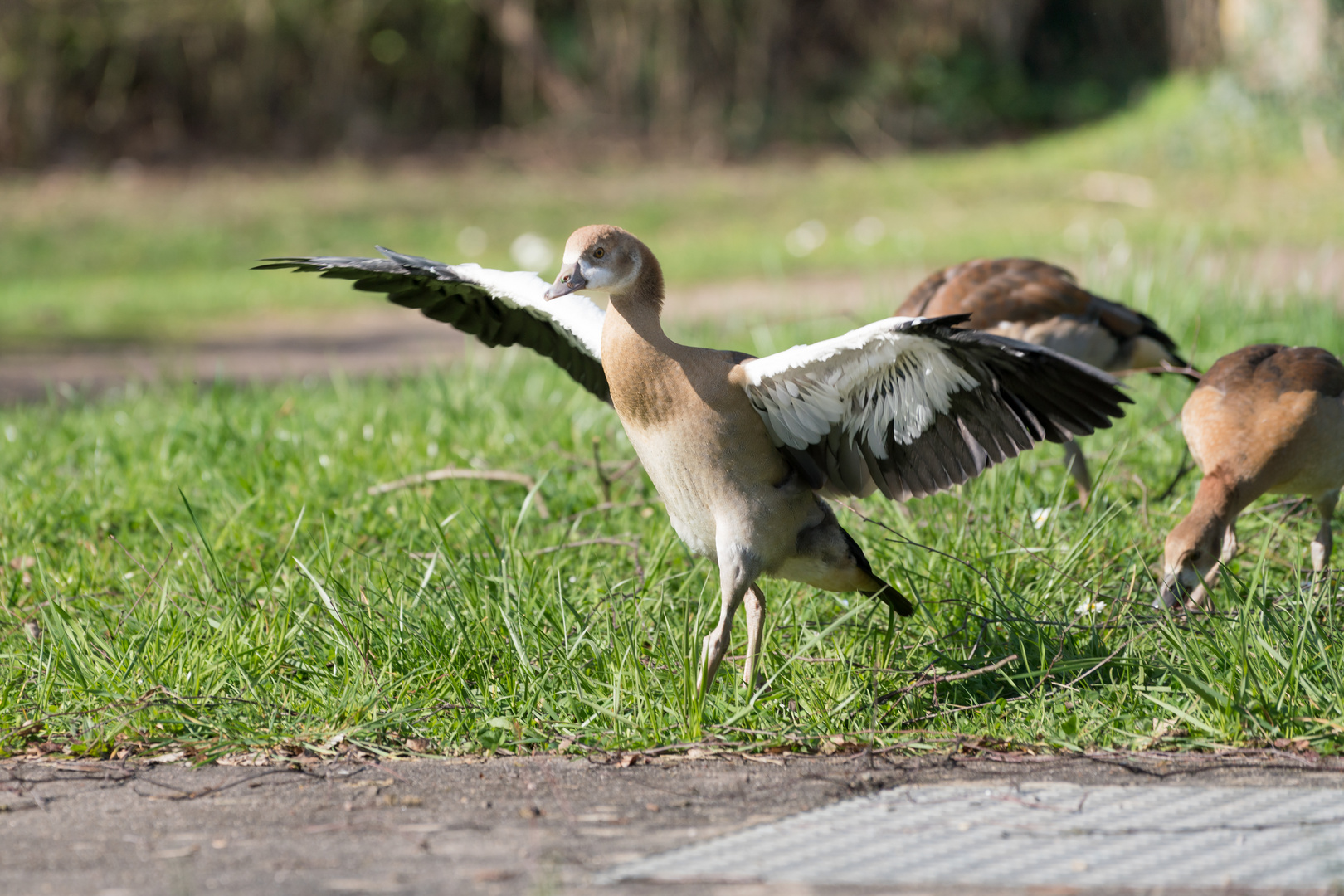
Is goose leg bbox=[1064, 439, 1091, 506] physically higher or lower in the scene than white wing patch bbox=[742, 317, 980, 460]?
lower

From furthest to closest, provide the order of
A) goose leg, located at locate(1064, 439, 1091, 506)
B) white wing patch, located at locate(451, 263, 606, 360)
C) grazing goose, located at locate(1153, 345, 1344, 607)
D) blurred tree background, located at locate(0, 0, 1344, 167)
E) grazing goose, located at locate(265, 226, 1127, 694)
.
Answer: blurred tree background, located at locate(0, 0, 1344, 167), goose leg, located at locate(1064, 439, 1091, 506), grazing goose, located at locate(1153, 345, 1344, 607), white wing patch, located at locate(451, 263, 606, 360), grazing goose, located at locate(265, 226, 1127, 694)

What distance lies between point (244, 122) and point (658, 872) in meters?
17.7

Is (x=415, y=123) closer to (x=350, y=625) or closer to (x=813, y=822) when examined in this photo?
(x=350, y=625)

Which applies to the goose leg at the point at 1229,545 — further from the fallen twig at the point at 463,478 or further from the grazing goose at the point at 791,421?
the fallen twig at the point at 463,478

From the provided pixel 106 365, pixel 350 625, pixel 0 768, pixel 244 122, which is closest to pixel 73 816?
pixel 0 768

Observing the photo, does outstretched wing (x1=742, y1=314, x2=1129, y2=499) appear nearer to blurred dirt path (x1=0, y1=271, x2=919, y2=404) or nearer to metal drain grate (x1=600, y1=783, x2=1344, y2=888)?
metal drain grate (x1=600, y1=783, x2=1344, y2=888)

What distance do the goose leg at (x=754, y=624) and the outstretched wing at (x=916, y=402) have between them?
1.09 feet

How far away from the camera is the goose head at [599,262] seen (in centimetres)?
338

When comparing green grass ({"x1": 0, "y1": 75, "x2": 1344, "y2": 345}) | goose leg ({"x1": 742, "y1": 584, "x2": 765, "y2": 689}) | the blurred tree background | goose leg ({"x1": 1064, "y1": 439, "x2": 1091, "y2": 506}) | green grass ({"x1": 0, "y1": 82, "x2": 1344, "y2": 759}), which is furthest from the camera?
the blurred tree background

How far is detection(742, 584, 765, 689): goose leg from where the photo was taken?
11.6 ft

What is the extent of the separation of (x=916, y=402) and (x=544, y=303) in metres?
1.03

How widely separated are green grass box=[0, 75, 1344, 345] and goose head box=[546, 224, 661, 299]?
7568 mm

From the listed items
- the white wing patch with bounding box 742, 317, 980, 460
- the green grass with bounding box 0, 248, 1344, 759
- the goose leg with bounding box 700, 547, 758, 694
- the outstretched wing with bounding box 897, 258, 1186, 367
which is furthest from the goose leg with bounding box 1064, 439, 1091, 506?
the goose leg with bounding box 700, 547, 758, 694

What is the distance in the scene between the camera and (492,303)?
420 centimetres
